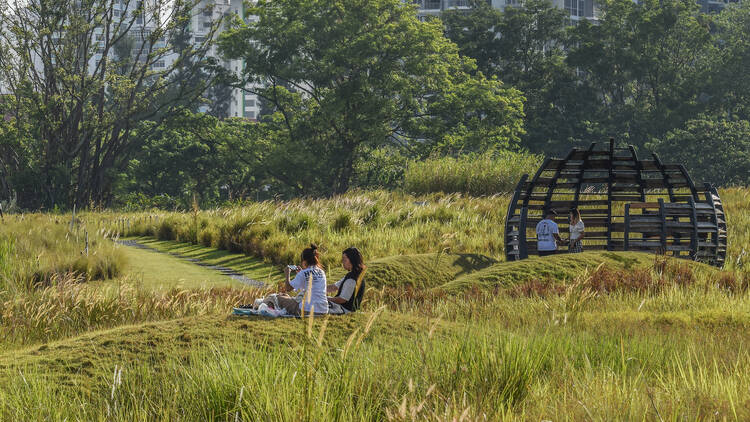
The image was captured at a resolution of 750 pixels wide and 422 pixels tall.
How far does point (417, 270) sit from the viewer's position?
39.8 ft

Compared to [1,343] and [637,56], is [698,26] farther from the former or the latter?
[1,343]

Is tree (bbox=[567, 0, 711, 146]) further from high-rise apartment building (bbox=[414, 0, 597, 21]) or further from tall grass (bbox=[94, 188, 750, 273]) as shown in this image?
high-rise apartment building (bbox=[414, 0, 597, 21])

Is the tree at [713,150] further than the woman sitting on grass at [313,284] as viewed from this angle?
Yes

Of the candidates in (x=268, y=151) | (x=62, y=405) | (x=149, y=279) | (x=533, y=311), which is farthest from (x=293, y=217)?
(x=268, y=151)

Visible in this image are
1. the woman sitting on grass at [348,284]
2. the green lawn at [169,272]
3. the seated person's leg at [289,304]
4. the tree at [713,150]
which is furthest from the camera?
the tree at [713,150]

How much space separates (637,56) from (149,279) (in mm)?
39784

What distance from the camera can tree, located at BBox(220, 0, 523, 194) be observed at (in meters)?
34.4

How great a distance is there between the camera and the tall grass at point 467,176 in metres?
26.3

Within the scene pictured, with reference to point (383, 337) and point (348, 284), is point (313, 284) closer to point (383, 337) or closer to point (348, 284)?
point (348, 284)

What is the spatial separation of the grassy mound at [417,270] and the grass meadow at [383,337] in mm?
33

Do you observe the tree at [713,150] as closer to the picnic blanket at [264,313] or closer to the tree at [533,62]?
the tree at [533,62]

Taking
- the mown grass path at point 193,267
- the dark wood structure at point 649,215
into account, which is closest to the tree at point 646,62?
the dark wood structure at point 649,215

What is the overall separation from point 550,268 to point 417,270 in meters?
2.16

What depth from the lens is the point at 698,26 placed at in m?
46.5
